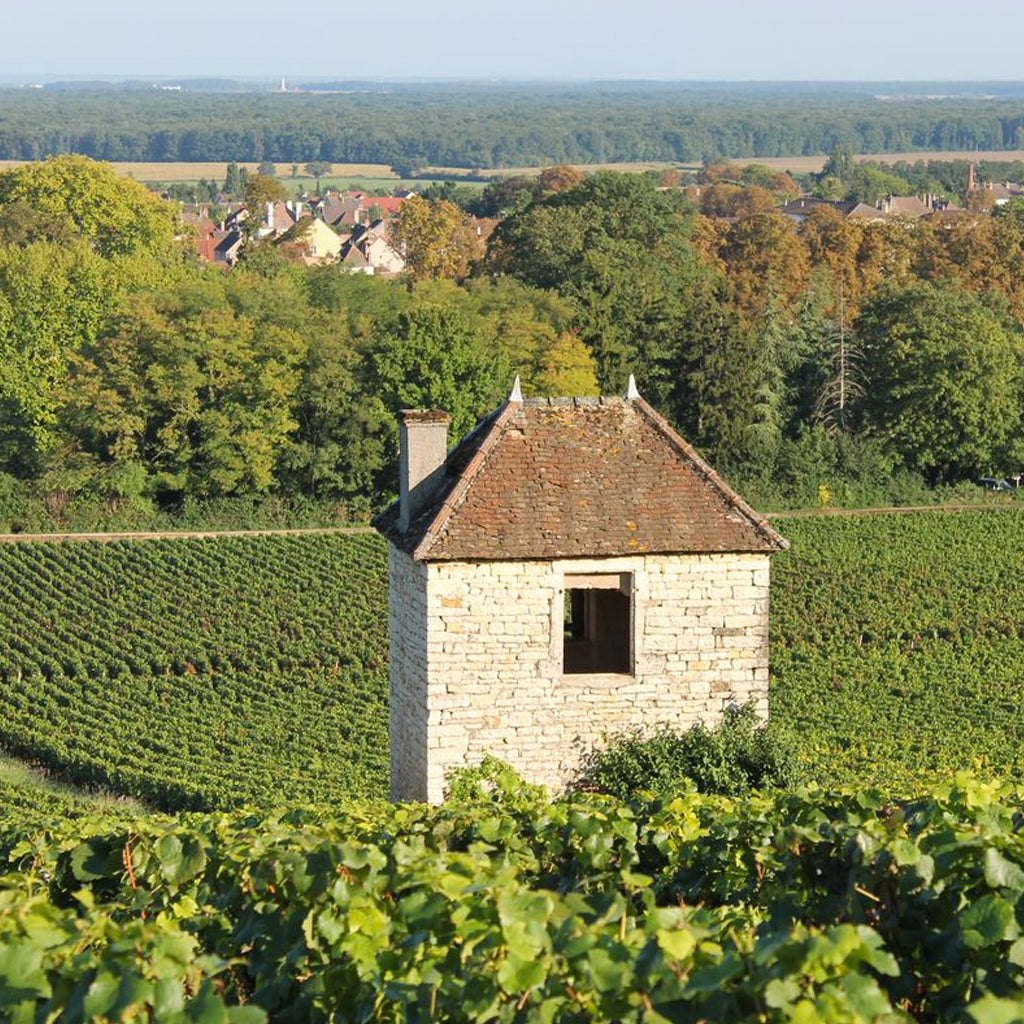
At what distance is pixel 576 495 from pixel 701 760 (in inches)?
105

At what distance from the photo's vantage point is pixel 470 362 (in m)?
57.5

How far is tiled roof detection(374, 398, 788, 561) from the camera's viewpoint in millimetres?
17500

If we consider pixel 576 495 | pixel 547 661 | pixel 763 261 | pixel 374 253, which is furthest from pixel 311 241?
pixel 547 661

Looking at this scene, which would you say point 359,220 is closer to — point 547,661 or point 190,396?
point 190,396

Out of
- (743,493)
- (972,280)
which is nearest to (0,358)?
(743,493)

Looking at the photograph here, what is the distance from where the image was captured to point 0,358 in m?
60.2

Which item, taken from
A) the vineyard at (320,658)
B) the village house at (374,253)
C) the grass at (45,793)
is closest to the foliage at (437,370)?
the vineyard at (320,658)

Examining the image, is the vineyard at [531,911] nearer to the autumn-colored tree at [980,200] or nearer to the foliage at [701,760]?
the foliage at [701,760]

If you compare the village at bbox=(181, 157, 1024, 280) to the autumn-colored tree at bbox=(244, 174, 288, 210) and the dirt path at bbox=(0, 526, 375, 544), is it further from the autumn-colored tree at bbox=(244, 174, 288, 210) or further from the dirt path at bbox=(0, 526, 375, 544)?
the dirt path at bbox=(0, 526, 375, 544)

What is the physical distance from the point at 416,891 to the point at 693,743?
729cm

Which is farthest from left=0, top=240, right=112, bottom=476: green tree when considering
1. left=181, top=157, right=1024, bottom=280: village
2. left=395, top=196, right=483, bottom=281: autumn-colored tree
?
left=395, top=196, right=483, bottom=281: autumn-colored tree

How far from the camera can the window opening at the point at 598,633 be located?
1927cm

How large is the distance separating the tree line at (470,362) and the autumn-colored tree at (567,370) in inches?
3.5

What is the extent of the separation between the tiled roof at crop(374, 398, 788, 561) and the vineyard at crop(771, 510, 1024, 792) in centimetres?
872
